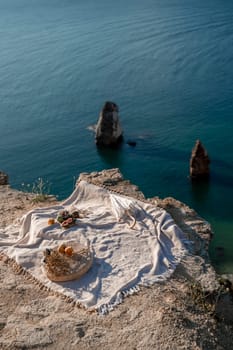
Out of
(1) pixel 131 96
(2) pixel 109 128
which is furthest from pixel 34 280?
(1) pixel 131 96

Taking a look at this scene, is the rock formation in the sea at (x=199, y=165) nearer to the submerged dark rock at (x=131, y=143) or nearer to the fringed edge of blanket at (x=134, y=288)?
the submerged dark rock at (x=131, y=143)

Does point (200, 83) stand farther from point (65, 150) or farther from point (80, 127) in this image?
point (65, 150)

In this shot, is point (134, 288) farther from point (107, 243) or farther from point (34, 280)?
point (34, 280)

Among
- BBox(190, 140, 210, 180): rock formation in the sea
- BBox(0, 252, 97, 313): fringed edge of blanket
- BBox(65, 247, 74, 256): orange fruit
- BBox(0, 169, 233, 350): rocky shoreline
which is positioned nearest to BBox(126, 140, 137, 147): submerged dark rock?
BBox(190, 140, 210, 180): rock formation in the sea

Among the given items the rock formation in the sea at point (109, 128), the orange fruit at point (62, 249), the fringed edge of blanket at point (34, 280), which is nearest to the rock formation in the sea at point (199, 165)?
the rock formation in the sea at point (109, 128)

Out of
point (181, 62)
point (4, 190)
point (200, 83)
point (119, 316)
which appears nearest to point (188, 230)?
point (119, 316)
